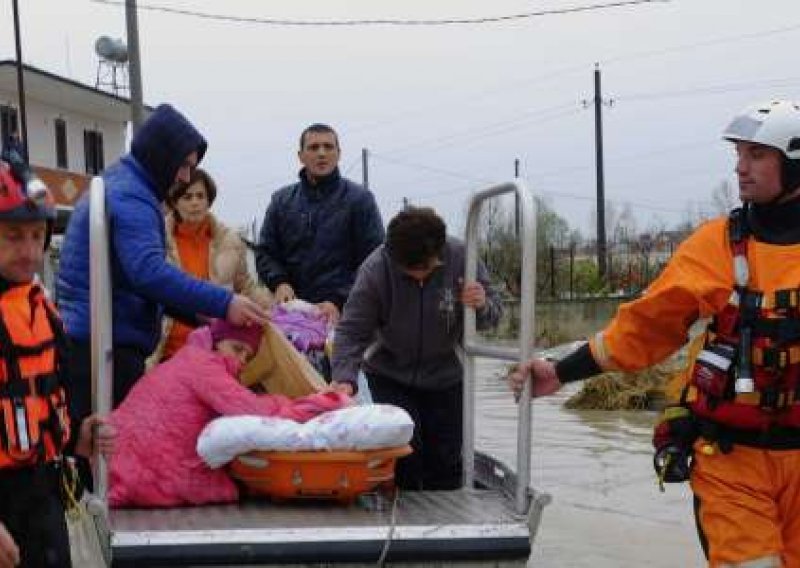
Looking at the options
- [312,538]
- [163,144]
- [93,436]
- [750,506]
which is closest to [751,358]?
[750,506]

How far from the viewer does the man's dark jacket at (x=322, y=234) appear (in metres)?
6.05

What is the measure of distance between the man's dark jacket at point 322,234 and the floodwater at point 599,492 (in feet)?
5.99

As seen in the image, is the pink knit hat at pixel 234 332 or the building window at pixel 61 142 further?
the building window at pixel 61 142

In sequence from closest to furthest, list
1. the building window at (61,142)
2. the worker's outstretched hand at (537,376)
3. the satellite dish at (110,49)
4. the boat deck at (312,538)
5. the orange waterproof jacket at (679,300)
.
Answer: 1. the orange waterproof jacket at (679,300)
2. the boat deck at (312,538)
3. the worker's outstretched hand at (537,376)
4. the satellite dish at (110,49)
5. the building window at (61,142)

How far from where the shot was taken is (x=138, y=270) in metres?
4.04

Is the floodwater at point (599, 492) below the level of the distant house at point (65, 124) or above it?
below

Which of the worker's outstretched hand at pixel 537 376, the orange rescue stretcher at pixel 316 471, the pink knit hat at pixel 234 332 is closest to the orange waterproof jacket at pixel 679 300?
the worker's outstretched hand at pixel 537 376

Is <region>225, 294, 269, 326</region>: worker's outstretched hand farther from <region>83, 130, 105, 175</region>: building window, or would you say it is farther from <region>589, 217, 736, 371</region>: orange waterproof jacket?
<region>83, 130, 105, 175</region>: building window

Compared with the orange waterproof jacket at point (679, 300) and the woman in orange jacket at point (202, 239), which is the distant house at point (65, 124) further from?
the orange waterproof jacket at point (679, 300)

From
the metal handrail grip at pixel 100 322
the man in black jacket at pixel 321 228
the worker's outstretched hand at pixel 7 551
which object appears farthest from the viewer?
the man in black jacket at pixel 321 228

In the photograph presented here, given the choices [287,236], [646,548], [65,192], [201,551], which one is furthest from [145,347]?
[65,192]

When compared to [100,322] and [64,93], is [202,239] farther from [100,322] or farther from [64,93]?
[64,93]

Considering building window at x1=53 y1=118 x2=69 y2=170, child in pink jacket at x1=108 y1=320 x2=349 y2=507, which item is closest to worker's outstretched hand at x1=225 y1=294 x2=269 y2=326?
child in pink jacket at x1=108 y1=320 x2=349 y2=507

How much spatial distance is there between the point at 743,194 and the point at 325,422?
1591 mm
